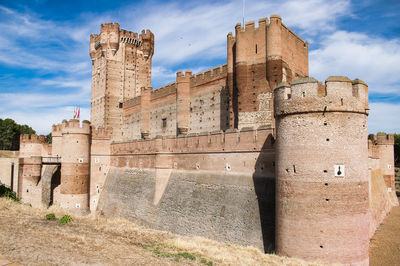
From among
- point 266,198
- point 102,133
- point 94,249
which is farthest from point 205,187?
point 102,133

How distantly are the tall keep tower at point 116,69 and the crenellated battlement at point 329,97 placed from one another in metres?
26.6

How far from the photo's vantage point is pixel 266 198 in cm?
1432

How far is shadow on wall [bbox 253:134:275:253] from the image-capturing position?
1341 cm

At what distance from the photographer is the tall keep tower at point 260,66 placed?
62.3 ft

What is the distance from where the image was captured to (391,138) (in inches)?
1150

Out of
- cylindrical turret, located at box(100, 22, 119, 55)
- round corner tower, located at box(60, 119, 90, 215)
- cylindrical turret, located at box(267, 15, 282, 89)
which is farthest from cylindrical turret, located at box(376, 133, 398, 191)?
cylindrical turret, located at box(100, 22, 119, 55)

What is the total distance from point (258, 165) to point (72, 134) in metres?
17.8

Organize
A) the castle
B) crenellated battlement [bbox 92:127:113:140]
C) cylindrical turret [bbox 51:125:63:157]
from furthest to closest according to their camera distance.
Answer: cylindrical turret [bbox 51:125:63:157] < crenellated battlement [bbox 92:127:113:140] < the castle

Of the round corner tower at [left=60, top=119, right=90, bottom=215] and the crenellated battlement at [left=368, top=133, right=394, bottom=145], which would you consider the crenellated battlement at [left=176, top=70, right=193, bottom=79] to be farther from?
the crenellated battlement at [left=368, top=133, right=394, bottom=145]

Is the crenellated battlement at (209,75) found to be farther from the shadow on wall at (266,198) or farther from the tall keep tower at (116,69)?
the tall keep tower at (116,69)

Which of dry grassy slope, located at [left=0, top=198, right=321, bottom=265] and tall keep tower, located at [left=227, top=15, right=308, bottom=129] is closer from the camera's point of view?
dry grassy slope, located at [left=0, top=198, right=321, bottom=265]

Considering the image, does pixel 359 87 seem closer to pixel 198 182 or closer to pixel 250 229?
pixel 250 229

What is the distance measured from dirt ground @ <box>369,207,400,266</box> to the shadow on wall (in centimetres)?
426

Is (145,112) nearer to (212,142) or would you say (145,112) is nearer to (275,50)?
(212,142)
